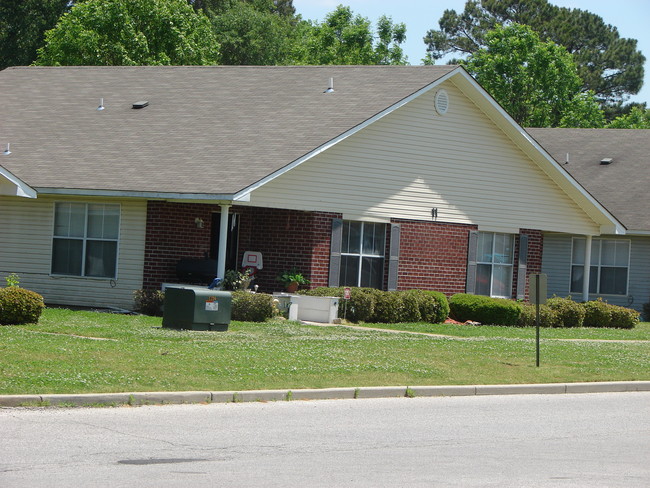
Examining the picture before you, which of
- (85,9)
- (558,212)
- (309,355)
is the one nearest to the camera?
(309,355)

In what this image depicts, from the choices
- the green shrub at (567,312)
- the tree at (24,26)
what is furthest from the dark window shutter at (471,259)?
the tree at (24,26)

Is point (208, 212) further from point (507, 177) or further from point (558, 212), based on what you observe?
point (558, 212)

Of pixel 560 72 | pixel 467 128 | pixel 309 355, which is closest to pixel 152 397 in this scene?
pixel 309 355

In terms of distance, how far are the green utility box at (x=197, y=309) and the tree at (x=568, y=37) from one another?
5475cm

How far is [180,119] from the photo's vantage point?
27.8 meters

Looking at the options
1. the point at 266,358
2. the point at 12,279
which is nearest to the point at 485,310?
the point at 12,279

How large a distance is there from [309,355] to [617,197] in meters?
19.8

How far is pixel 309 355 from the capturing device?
693 inches

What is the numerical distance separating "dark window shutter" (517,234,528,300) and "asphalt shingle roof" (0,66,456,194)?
5.62 m

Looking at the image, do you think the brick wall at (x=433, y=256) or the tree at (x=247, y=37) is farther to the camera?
the tree at (x=247, y=37)

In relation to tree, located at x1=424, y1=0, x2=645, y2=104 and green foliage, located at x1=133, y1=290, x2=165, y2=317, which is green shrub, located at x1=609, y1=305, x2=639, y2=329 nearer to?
green foliage, located at x1=133, y1=290, x2=165, y2=317

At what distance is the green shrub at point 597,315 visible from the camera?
29.2 meters

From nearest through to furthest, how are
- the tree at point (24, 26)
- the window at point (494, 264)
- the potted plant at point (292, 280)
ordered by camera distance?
the potted plant at point (292, 280) < the window at point (494, 264) < the tree at point (24, 26)

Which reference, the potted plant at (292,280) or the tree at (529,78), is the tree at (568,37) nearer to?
the tree at (529,78)
